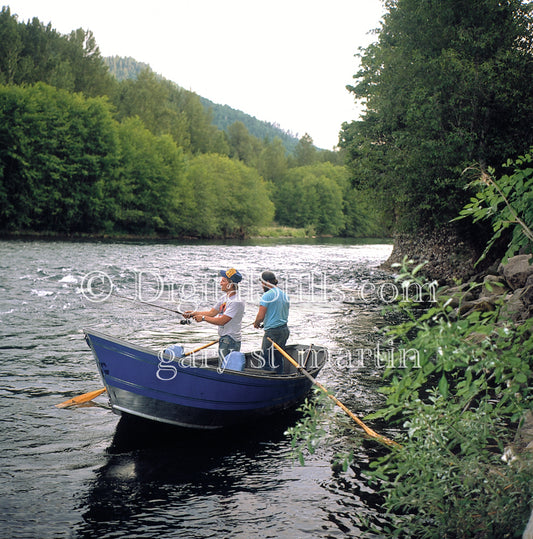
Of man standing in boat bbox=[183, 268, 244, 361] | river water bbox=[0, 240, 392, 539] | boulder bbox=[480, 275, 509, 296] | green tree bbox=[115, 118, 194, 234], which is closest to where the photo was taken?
boulder bbox=[480, 275, 509, 296]

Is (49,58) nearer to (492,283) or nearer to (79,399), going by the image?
(79,399)

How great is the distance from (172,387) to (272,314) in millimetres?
2633

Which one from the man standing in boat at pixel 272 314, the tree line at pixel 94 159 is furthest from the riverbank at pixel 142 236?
the man standing in boat at pixel 272 314

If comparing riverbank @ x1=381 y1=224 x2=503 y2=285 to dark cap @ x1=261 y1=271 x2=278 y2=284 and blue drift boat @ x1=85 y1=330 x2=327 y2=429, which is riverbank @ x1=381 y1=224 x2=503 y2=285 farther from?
blue drift boat @ x1=85 y1=330 x2=327 y2=429

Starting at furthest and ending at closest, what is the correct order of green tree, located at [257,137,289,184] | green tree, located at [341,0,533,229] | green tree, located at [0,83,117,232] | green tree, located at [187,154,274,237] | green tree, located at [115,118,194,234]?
green tree, located at [257,137,289,184], green tree, located at [187,154,274,237], green tree, located at [115,118,194,234], green tree, located at [0,83,117,232], green tree, located at [341,0,533,229]

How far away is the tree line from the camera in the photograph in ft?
171

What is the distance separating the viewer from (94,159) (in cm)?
5775

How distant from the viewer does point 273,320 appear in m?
9.77

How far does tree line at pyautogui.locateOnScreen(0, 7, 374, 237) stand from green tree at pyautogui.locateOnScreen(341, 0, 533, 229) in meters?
8.78

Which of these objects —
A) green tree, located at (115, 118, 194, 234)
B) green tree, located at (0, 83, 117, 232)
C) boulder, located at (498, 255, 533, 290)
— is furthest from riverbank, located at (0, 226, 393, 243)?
boulder, located at (498, 255, 533, 290)

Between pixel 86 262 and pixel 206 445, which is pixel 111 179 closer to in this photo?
pixel 86 262

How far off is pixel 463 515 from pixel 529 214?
8.36 ft

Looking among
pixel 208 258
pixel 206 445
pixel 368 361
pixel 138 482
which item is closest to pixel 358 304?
pixel 368 361

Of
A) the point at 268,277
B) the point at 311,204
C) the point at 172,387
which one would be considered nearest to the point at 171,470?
the point at 172,387
